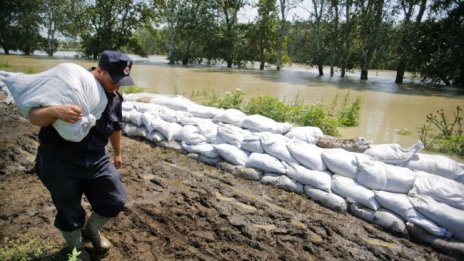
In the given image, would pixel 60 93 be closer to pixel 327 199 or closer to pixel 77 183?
pixel 77 183

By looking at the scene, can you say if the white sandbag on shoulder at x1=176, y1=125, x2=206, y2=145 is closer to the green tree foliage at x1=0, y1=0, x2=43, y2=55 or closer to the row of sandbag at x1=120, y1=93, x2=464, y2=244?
the row of sandbag at x1=120, y1=93, x2=464, y2=244

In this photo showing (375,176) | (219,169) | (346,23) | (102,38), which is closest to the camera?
(375,176)

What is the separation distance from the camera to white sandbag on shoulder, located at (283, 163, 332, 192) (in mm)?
2996

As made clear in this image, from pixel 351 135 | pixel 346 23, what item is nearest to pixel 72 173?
pixel 351 135

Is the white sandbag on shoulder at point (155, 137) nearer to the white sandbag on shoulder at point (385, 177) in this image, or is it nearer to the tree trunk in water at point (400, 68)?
the white sandbag on shoulder at point (385, 177)

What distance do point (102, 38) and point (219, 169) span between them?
67.4 feet

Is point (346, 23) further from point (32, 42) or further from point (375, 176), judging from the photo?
point (32, 42)

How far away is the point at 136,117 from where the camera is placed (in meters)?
4.48

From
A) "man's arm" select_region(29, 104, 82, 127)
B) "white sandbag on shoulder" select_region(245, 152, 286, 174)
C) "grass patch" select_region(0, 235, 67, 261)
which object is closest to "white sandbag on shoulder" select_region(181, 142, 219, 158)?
"white sandbag on shoulder" select_region(245, 152, 286, 174)

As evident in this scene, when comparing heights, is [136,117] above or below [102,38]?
below

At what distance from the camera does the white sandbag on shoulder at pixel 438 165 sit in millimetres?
2801

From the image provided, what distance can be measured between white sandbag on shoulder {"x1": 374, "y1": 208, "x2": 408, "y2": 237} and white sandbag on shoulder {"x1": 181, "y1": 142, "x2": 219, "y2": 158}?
1.76 m

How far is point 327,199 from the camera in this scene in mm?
2883

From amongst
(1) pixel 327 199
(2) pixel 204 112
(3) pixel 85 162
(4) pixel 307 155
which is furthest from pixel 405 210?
(2) pixel 204 112
